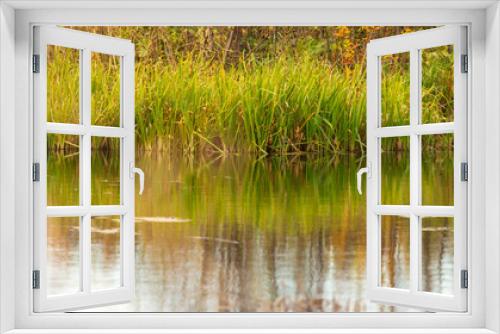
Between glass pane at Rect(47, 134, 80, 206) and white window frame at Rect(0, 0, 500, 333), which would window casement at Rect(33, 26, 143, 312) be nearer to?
white window frame at Rect(0, 0, 500, 333)

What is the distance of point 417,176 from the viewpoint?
338 centimetres

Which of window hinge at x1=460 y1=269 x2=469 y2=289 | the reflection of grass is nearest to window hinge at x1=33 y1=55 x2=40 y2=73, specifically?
window hinge at x1=460 y1=269 x2=469 y2=289

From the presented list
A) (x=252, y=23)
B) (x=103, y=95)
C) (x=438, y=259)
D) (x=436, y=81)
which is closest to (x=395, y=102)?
(x=436, y=81)

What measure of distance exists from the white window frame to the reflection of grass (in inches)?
192

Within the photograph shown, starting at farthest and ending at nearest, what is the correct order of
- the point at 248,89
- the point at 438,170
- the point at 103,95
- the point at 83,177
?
the point at 248,89 → the point at 103,95 → the point at 438,170 → the point at 83,177

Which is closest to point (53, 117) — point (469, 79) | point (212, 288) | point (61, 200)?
point (61, 200)

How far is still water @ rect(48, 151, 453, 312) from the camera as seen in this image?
201 inches

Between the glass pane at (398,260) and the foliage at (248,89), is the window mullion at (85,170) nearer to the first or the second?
the glass pane at (398,260)

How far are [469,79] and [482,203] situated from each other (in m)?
0.51

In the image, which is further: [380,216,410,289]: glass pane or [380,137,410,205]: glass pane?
[380,137,410,205]: glass pane

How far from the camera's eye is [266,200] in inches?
348

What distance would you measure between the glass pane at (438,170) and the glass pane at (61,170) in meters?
2.68

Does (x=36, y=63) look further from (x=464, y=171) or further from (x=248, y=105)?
(x=248, y=105)

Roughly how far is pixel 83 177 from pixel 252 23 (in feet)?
3.52
